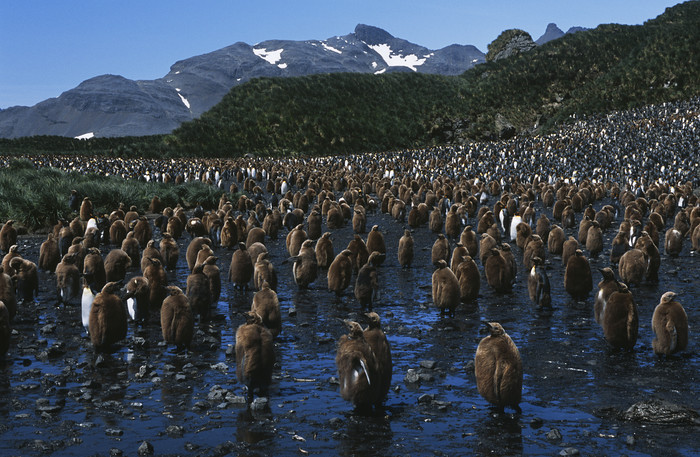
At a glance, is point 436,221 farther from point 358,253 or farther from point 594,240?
point 358,253

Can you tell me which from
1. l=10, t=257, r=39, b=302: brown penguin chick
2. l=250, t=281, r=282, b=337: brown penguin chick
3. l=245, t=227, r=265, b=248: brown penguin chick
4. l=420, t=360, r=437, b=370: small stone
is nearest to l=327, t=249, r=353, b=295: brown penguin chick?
l=250, t=281, r=282, b=337: brown penguin chick

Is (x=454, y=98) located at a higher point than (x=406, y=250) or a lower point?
higher

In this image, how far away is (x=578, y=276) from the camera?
11984 mm

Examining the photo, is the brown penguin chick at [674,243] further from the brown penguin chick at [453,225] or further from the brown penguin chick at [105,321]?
the brown penguin chick at [105,321]

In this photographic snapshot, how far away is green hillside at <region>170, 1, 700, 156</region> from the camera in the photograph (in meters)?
69.8

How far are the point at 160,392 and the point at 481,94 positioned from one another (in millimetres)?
80459

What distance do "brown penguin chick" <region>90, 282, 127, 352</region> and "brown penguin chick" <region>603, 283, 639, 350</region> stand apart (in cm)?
684

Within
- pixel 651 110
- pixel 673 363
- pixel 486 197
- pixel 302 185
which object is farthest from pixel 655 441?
pixel 651 110

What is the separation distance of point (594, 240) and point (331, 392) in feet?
36.0

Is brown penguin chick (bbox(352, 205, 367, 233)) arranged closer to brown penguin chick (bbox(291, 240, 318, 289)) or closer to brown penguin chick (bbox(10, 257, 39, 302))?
brown penguin chick (bbox(291, 240, 318, 289))

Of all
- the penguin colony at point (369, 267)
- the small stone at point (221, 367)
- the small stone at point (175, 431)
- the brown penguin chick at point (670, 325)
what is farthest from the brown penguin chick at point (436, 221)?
the small stone at point (175, 431)

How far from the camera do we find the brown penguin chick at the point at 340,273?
12608 mm

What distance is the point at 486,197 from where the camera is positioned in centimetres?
2950

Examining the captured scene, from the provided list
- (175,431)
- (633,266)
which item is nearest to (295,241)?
(633,266)
